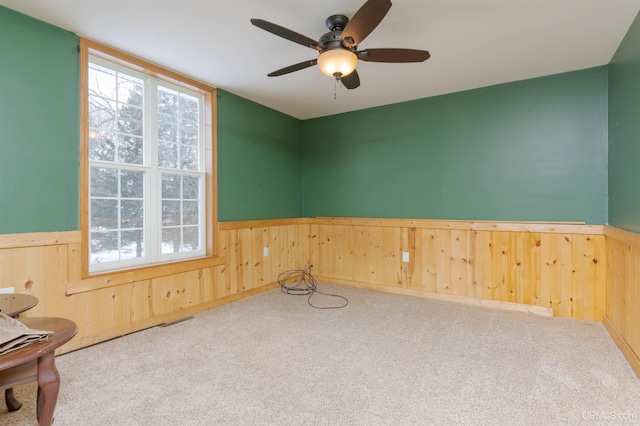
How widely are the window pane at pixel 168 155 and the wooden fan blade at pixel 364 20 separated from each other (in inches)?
83.6

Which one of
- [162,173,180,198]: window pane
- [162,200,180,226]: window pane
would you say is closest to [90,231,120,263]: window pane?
[162,200,180,226]: window pane

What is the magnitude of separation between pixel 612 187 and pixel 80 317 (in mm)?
4654

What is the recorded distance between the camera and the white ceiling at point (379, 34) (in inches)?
83.3

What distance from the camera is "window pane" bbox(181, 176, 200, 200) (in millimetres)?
3387

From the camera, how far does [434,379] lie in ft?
6.50

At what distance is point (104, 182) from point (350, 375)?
8.39 feet

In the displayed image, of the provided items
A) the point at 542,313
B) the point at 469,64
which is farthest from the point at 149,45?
the point at 542,313

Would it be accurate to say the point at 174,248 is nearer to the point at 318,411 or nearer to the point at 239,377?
the point at 239,377

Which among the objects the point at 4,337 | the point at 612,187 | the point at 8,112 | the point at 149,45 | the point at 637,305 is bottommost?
the point at 637,305

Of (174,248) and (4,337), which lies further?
(174,248)

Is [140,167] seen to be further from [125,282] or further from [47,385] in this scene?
[47,385]

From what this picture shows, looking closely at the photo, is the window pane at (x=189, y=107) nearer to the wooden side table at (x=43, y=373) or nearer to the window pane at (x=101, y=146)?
the window pane at (x=101, y=146)

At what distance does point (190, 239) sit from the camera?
3.43 metres

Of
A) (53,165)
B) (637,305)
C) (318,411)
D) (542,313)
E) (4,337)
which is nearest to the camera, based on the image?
(4,337)
